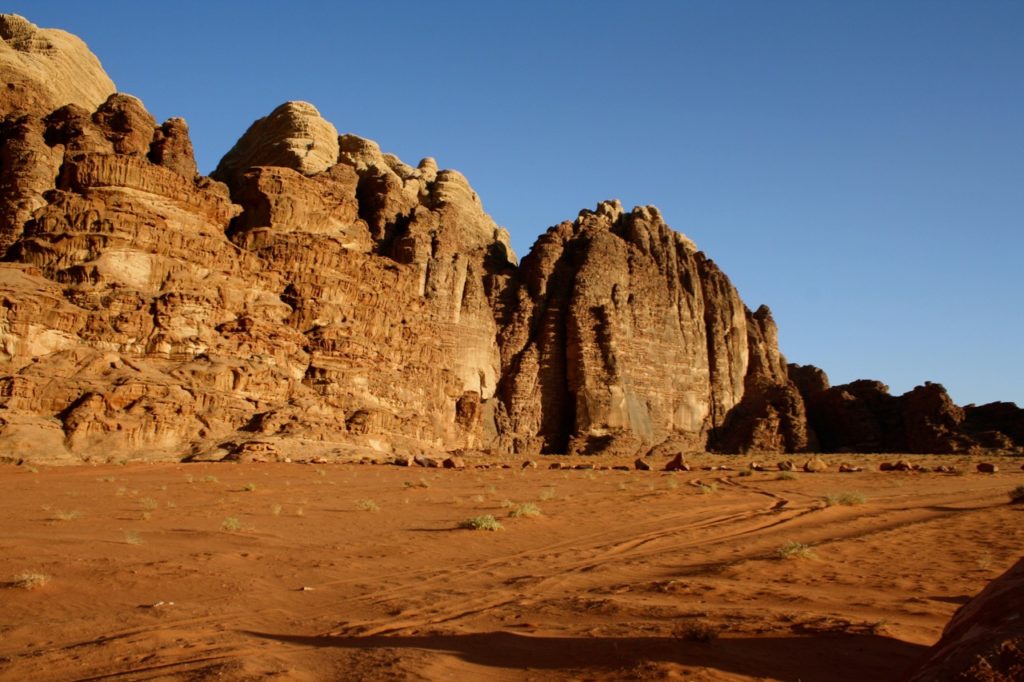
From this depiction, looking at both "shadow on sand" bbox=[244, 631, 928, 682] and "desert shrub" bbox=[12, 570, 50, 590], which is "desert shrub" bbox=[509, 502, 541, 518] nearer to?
"shadow on sand" bbox=[244, 631, 928, 682]

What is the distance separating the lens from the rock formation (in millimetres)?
32781

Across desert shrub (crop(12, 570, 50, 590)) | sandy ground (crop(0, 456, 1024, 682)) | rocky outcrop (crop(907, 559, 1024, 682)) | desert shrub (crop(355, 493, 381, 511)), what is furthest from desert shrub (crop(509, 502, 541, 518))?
rocky outcrop (crop(907, 559, 1024, 682))

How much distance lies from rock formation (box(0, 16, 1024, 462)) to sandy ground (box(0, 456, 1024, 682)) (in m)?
16.7

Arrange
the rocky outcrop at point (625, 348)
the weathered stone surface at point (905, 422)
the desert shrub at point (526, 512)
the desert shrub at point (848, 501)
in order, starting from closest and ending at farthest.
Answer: the desert shrub at point (526, 512), the desert shrub at point (848, 501), the weathered stone surface at point (905, 422), the rocky outcrop at point (625, 348)

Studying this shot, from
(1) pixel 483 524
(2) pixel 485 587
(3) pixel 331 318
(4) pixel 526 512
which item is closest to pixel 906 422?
(3) pixel 331 318

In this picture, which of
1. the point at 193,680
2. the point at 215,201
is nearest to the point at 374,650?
the point at 193,680

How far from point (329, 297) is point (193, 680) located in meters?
41.7

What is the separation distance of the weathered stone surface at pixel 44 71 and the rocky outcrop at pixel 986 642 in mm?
57242

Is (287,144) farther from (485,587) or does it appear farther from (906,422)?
(485,587)

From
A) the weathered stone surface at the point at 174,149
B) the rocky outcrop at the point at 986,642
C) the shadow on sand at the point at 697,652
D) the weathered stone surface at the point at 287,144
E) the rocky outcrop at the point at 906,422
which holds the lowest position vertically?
the shadow on sand at the point at 697,652

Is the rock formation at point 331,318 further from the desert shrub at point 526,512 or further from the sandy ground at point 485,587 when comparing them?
the desert shrub at point 526,512

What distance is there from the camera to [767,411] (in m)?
60.1

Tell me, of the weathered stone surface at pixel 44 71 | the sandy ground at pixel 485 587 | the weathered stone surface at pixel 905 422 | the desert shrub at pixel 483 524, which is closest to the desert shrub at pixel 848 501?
the sandy ground at pixel 485 587

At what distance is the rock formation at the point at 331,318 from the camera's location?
32781 millimetres
